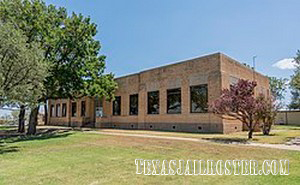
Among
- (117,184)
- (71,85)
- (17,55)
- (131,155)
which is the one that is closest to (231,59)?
(71,85)

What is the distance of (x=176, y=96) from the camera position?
24.4 meters

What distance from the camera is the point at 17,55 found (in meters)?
12.9

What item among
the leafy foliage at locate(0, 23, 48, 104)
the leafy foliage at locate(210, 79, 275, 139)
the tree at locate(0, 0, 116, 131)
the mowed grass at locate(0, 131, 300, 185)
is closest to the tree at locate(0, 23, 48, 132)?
the leafy foliage at locate(0, 23, 48, 104)

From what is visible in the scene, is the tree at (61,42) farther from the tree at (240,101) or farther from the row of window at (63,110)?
the row of window at (63,110)

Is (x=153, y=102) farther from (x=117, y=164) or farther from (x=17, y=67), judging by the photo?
(x=117, y=164)

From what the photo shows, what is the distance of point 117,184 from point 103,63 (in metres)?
19.2

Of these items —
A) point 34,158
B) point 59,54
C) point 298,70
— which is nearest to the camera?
point 34,158

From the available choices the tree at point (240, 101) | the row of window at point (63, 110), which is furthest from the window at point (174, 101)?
the row of window at point (63, 110)

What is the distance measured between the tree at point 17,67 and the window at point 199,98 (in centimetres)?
1275

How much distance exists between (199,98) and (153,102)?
5.74 metres

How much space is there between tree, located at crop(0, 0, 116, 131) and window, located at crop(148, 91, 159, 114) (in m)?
5.52

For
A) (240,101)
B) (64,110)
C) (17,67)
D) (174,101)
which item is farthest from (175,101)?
(64,110)

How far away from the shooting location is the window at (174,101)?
79.1ft

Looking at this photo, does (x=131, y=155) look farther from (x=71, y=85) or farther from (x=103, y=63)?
(x=103, y=63)
